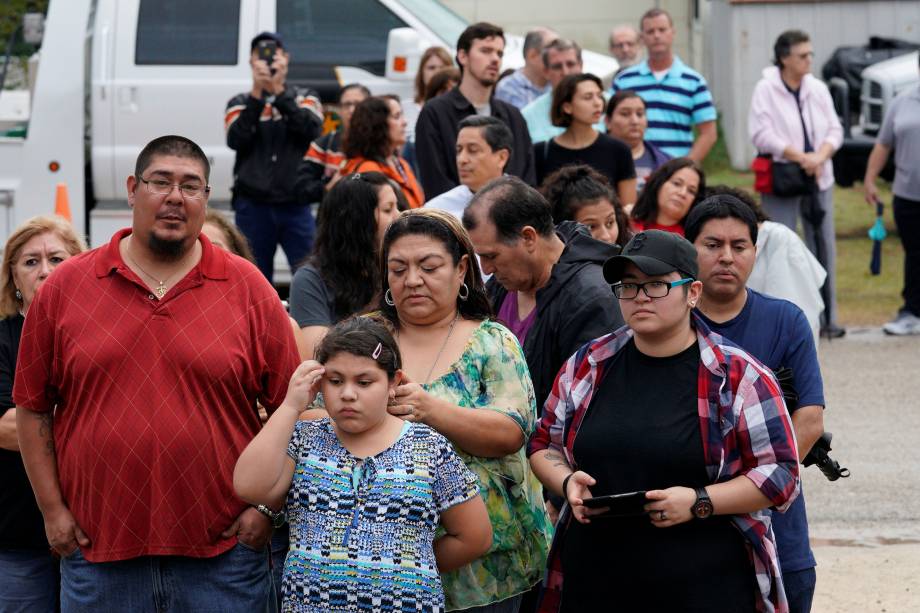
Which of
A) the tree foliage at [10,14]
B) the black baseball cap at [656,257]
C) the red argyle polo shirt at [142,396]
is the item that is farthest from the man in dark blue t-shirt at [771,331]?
the tree foliage at [10,14]

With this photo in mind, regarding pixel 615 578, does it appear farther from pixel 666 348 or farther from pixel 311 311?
pixel 311 311

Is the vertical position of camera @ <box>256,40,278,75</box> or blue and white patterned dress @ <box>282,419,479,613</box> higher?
camera @ <box>256,40,278,75</box>

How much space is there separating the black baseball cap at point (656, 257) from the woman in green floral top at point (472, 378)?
0.45m

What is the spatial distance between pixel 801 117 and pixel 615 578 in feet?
26.3

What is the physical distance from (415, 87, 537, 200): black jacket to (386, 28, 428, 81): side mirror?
74.4 inches

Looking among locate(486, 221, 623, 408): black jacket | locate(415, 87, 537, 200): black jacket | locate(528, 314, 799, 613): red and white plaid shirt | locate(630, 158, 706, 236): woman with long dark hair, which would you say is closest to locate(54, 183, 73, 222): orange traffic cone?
locate(415, 87, 537, 200): black jacket

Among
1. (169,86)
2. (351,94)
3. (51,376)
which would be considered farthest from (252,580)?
(169,86)

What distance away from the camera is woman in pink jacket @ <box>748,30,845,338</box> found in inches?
447

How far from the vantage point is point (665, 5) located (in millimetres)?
23828

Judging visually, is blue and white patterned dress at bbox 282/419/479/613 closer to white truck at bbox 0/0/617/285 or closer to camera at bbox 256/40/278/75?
camera at bbox 256/40/278/75

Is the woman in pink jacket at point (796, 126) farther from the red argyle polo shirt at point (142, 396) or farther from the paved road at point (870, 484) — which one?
the red argyle polo shirt at point (142, 396)

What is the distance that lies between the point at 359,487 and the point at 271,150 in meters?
6.13

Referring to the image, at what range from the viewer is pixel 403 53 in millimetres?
10617

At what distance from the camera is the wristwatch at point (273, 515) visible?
4.18 m
